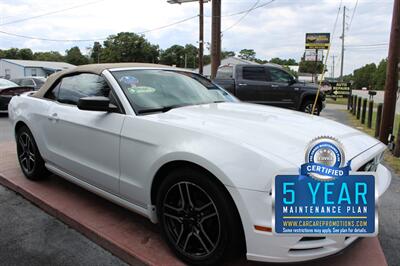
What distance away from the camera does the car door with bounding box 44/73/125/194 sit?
331 centimetres

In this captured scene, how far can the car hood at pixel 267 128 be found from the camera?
2463mm

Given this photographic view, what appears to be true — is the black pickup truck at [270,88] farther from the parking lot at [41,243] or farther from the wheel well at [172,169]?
the wheel well at [172,169]

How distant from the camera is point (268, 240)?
2332 millimetres

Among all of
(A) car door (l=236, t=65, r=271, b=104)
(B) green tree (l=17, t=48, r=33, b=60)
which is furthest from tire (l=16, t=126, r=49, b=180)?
(B) green tree (l=17, t=48, r=33, b=60)

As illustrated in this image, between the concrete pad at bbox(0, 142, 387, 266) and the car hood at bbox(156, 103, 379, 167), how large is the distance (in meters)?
0.78

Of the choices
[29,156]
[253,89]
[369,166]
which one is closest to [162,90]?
[369,166]

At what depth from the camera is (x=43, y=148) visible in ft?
14.3

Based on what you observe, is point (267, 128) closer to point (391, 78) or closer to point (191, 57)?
point (391, 78)

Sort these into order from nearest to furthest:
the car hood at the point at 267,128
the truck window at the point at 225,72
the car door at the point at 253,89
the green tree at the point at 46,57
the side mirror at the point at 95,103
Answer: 1. the car hood at the point at 267,128
2. the side mirror at the point at 95,103
3. the car door at the point at 253,89
4. the truck window at the point at 225,72
5. the green tree at the point at 46,57

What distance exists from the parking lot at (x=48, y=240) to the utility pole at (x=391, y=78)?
4189 mm

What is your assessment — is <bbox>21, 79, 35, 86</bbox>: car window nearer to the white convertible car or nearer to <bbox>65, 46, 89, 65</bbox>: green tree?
the white convertible car

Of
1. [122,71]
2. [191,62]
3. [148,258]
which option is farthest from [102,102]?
[191,62]

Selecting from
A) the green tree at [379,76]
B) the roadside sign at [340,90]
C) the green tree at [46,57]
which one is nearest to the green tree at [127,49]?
the green tree at [46,57]

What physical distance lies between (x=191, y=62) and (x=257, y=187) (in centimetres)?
9464
